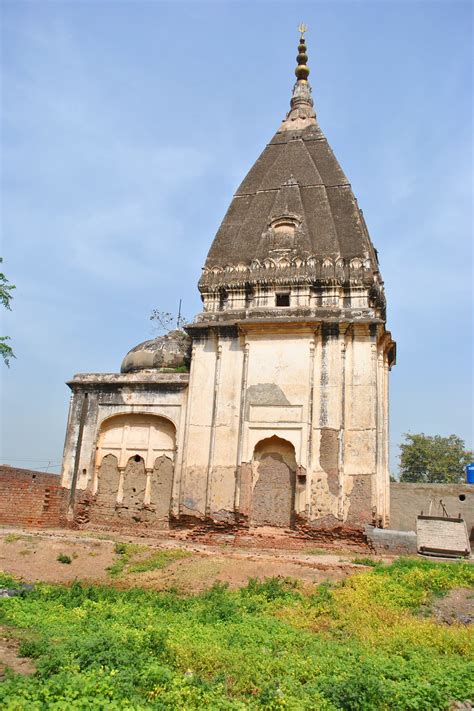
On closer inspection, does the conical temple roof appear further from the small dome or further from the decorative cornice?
the small dome

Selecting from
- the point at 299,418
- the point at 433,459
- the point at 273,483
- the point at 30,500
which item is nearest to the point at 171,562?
the point at 273,483

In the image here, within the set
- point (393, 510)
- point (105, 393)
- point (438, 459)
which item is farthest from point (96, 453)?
point (438, 459)

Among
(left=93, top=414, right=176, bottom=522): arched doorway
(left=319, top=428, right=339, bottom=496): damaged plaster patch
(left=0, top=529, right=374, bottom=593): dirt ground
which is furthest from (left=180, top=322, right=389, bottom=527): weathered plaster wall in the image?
(left=0, top=529, right=374, bottom=593): dirt ground

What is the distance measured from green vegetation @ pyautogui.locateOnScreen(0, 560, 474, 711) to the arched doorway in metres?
7.33

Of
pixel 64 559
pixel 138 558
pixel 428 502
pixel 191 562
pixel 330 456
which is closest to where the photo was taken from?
pixel 191 562

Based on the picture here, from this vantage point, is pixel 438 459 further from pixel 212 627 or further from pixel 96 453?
pixel 212 627

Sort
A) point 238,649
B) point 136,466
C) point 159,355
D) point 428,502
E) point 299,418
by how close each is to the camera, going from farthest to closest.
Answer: point 159,355
point 136,466
point 428,502
point 299,418
point 238,649

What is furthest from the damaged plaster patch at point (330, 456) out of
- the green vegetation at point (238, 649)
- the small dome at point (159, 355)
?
the small dome at point (159, 355)

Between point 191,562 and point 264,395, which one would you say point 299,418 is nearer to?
point 264,395

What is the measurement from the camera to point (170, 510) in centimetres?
1719

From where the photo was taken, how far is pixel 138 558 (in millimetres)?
13023

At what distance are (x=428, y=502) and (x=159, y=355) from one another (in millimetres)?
9152

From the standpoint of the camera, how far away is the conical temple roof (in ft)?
59.1

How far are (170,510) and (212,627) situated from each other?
9.20 metres
